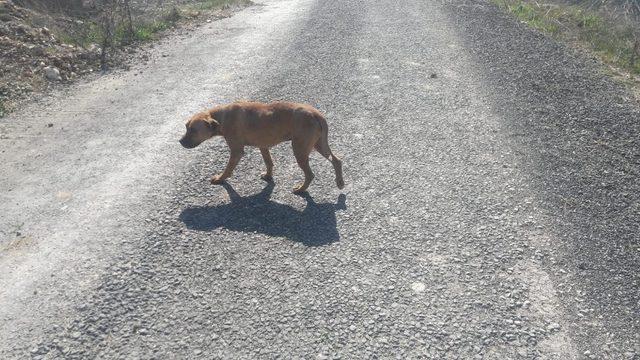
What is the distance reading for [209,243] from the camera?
4785 millimetres

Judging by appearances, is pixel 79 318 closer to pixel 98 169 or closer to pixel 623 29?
pixel 98 169

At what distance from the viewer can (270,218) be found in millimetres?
5227

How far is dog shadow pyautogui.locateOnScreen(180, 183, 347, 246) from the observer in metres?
4.97

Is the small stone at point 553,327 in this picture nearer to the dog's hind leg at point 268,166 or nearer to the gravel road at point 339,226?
the gravel road at point 339,226

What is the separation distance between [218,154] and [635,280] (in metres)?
4.67

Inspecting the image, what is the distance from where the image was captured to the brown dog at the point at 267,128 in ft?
17.8

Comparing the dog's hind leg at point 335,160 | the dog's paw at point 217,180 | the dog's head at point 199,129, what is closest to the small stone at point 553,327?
the dog's hind leg at point 335,160

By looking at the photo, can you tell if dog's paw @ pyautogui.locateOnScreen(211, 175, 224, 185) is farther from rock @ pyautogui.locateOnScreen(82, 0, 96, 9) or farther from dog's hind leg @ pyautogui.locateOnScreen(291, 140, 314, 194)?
rock @ pyautogui.locateOnScreen(82, 0, 96, 9)

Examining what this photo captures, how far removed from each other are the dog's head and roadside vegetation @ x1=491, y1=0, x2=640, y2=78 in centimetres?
802

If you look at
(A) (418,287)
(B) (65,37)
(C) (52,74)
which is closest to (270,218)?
(A) (418,287)

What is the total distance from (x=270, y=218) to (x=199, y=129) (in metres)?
1.28

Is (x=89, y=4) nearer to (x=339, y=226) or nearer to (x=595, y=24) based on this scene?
(x=339, y=226)

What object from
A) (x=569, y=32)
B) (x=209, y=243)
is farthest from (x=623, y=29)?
(x=209, y=243)

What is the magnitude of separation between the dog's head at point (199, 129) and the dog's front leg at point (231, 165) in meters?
0.33
